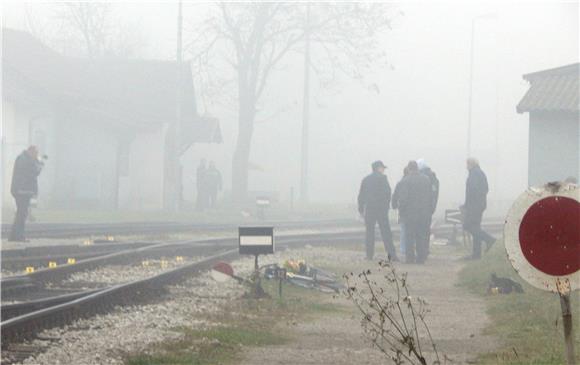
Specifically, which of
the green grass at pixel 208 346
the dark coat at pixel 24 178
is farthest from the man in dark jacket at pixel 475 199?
the green grass at pixel 208 346

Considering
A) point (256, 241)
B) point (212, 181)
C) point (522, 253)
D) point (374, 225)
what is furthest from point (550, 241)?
point (212, 181)

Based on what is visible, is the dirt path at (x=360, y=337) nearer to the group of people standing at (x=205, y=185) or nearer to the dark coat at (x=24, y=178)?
the dark coat at (x=24, y=178)

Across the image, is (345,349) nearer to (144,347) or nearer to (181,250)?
(144,347)

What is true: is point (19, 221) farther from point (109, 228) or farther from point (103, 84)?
point (103, 84)

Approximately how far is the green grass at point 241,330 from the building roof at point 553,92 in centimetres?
1211

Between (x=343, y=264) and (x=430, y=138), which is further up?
(x=430, y=138)

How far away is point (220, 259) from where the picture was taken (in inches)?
744

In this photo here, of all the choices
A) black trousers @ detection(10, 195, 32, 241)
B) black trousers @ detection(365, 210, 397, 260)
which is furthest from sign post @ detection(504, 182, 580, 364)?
black trousers @ detection(10, 195, 32, 241)

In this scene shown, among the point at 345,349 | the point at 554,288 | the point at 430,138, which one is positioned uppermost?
the point at 430,138

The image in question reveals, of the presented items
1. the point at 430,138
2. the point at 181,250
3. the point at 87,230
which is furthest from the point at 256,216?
the point at 430,138

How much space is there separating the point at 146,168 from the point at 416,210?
28993mm

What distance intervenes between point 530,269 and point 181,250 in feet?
50.2

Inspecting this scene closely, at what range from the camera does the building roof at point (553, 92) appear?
84.5 ft

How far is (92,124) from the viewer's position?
45312mm
